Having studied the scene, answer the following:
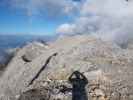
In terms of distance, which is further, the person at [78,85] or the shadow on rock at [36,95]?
the shadow on rock at [36,95]

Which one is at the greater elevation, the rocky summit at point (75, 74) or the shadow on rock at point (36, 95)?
the rocky summit at point (75, 74)

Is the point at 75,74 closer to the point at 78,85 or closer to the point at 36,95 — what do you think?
the point at 78,85

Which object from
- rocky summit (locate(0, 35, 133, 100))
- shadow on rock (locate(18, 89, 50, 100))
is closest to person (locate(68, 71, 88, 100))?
rocky summit (locate(0, 35, 133, 100))

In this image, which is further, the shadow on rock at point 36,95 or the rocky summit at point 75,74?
the shadow on rock at point 36,95

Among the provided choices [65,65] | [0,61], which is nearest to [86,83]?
[65,65]

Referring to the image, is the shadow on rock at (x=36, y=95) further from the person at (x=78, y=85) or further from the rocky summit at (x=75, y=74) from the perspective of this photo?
the person at (x=78, y=85)

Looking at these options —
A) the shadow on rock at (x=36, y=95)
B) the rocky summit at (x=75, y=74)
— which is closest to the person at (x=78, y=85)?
the rocky summit at (x=75, y=74)

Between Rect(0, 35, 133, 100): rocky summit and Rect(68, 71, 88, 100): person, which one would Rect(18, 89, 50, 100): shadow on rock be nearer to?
Rect(0, 35, 133, 100): rocky summit
